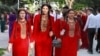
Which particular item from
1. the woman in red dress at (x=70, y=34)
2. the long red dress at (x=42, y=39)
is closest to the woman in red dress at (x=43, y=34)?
the long red dress at (x=42, y=39)

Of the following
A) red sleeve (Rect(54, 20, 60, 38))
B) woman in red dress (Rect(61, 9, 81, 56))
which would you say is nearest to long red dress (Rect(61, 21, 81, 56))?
woman in red dress (Rect(61, 9, 81, 56))

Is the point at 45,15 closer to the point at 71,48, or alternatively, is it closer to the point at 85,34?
the point at 71,48

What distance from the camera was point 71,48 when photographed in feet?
37.4

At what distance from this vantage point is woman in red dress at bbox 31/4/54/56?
10734 millimetres

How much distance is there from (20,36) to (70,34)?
1251 mm

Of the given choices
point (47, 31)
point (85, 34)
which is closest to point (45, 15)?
point (47, 31)

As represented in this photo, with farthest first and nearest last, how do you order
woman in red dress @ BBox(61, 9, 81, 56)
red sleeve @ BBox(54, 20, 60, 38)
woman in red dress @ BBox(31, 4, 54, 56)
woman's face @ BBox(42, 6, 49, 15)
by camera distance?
woman in red dress @ BBox(61, 9, 81, 56), red sleeve @ BBox(54, 20, 60, 38), woman in red dress @ BBox(31, 4, 54, 56), woman's face @ BBox(42, 6, 49, 15)

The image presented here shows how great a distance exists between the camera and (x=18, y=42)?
10.9m

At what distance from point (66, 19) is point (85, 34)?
8.11 m

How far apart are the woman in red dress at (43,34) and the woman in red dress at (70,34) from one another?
469mm

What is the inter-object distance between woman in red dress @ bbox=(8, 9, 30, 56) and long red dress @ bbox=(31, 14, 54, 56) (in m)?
0.23

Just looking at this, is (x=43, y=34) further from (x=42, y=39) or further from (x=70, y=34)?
(x=70, y=34)

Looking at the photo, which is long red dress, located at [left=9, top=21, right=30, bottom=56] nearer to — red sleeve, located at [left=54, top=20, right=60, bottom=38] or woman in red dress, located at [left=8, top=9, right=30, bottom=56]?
woman in red dress, located at [left=8, top=9, right=30, bottom=56]

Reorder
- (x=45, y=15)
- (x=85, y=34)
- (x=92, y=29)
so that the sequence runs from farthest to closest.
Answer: (x=85, y=34), (x=92, y=29), (x=45, y=15)
